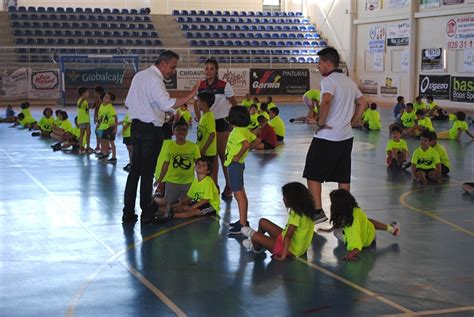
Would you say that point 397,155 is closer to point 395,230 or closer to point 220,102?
point 220,102

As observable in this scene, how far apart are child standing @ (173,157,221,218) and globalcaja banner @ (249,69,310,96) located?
90.5ft

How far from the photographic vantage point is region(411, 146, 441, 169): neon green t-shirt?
39.6ft

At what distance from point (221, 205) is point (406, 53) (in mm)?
26440

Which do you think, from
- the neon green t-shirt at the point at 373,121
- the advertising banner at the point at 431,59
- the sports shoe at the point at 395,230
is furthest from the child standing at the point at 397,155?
the advertising banner at the point at 431,59

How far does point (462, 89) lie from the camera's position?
30656 millimetres

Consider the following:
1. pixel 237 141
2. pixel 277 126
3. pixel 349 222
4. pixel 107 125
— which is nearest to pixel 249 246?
pixel 349 222

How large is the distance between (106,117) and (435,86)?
830 inches

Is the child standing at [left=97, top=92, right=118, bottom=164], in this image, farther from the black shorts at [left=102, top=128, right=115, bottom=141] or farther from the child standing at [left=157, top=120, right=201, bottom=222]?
the child standing at [left=157, top=120, right=201, bottom=222]

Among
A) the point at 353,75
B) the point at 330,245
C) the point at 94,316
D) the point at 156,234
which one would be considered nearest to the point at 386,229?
the point at 330,245

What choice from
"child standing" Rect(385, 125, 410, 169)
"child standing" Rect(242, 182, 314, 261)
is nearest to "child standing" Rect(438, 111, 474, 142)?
"child standing" Rect(385, 125, 410, 169)

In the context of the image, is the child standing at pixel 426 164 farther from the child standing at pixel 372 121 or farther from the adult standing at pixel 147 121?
the child standing at pixel 372 121

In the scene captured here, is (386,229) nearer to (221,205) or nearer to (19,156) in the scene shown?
(221,205)

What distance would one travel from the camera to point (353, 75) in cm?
3916

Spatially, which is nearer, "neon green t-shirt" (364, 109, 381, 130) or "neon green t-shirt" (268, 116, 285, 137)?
"neon green t-shirt" (268, 116, 285, 137)
